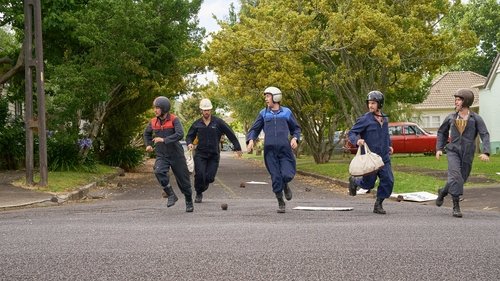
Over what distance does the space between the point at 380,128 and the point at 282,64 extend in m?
15.4

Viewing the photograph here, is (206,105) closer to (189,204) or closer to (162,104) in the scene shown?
(162,104)

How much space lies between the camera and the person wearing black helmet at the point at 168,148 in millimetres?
10859

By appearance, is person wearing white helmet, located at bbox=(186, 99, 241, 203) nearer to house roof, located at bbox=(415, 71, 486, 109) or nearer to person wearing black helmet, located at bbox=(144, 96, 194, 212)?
person wearing black helmet, located at bbox=(144, 96, 194, 212)

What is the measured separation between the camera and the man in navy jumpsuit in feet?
34.0

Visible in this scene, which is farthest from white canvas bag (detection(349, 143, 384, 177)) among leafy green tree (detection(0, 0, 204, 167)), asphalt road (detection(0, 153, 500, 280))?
leafy green tree (detection(0, 0, 204, 167))

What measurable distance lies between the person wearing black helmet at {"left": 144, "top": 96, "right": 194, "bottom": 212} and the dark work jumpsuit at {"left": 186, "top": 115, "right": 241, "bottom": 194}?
0.91 m

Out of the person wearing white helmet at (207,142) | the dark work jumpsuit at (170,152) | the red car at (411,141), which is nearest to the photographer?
the dark work jumpsuit at (170,152)

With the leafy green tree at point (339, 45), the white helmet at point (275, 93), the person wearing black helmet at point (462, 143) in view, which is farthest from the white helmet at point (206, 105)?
the leafy green tree at point (339, 45)

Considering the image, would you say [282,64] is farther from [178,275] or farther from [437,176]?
[178,275]

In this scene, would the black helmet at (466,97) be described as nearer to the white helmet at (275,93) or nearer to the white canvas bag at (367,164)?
the white canvas bag at (367,164)

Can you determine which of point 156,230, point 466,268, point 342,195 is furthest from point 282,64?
point 466,268

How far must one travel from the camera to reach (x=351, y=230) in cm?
800

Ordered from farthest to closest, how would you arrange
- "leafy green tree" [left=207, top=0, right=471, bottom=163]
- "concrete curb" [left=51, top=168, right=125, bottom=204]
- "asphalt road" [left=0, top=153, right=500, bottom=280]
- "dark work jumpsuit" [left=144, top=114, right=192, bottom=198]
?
"leafy green tree" [left=207, top=0, right=471, bottom=163], "concrete curb" [left=51, top=168, right=125, bottom=204], "dark work jumpsuit" [left=144, top=114, right=192, bottom=198], "asphalt road" [left=0, top=153, right=500, bottom=280]

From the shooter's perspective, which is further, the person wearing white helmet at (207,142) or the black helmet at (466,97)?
the person wearing white helmet at (207,142)
